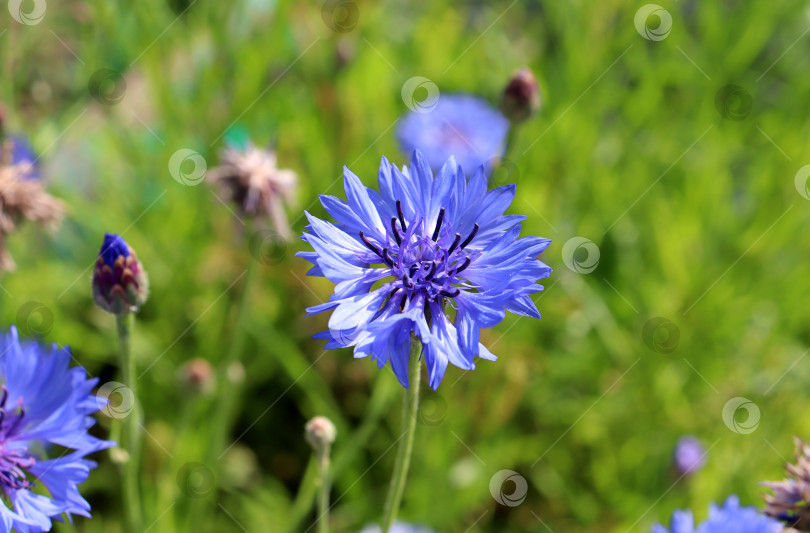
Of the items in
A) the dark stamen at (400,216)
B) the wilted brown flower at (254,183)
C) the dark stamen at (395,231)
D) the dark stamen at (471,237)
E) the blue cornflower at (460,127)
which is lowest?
the wilted brown flower at (254,183)

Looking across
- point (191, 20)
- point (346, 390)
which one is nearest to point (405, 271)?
point (346, 390)

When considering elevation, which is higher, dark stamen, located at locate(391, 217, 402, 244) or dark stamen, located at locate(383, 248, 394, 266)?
dark stamen, located at locate(391, 217, 402, 244)

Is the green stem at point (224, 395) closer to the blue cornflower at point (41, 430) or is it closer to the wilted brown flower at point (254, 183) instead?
the wilted brown flower at point (254, 183)

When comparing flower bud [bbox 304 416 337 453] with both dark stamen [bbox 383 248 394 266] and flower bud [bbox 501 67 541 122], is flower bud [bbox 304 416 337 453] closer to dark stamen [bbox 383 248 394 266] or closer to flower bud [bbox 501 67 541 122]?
dark stamen [bbox 383 248 394 266]

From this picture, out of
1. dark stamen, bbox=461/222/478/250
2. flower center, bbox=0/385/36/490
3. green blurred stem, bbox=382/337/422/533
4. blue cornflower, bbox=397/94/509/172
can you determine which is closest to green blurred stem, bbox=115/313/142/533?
flower center, bbox=0/385/36/490

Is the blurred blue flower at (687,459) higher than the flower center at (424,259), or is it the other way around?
the blurred blue flower at (687,459)

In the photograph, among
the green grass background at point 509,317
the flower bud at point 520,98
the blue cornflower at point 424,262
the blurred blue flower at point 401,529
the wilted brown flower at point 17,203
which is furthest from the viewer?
the green grass background at point 509,317

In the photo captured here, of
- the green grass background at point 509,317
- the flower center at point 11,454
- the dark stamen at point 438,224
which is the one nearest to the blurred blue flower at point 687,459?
the green grass background at point 509,317
